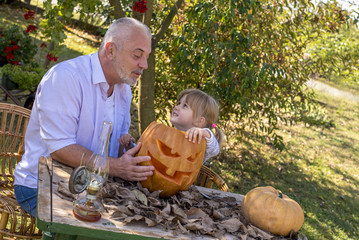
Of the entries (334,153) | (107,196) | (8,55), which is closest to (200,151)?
(107,196)

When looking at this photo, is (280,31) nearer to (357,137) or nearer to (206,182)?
(206,182)

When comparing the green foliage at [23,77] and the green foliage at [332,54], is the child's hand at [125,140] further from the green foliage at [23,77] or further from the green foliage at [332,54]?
the green foliage at [332,54]

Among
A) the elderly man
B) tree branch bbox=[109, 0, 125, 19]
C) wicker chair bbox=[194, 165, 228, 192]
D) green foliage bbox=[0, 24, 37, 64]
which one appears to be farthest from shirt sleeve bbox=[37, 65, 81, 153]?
green foliage bbox=[0, 24, 37, 64]

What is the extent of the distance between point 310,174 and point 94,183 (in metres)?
6.71

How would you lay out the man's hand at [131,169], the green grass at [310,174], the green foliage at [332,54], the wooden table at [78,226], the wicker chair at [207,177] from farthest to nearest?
1. the green foliage at [332,54]
2. the green grass at [310,174]
3. the wicker chair at [207,177]
4. the man's hand at [131,169]
5. the wooden table at [78,226]

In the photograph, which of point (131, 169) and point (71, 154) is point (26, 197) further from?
point (131, 169)

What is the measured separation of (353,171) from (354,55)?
10.1 ft

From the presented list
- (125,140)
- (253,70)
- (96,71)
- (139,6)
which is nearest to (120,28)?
(96,71)

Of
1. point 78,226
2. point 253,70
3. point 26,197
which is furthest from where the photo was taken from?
point 253,70

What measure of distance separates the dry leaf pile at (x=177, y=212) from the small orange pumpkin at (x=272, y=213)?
0.17ft

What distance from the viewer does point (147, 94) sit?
5.45m

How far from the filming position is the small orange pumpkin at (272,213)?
2238 millimetres

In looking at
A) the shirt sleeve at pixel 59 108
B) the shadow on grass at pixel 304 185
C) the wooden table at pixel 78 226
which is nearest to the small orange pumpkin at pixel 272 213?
the wooden table at pixel 78 226

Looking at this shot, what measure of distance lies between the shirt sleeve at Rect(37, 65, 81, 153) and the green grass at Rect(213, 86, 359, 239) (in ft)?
12.9
